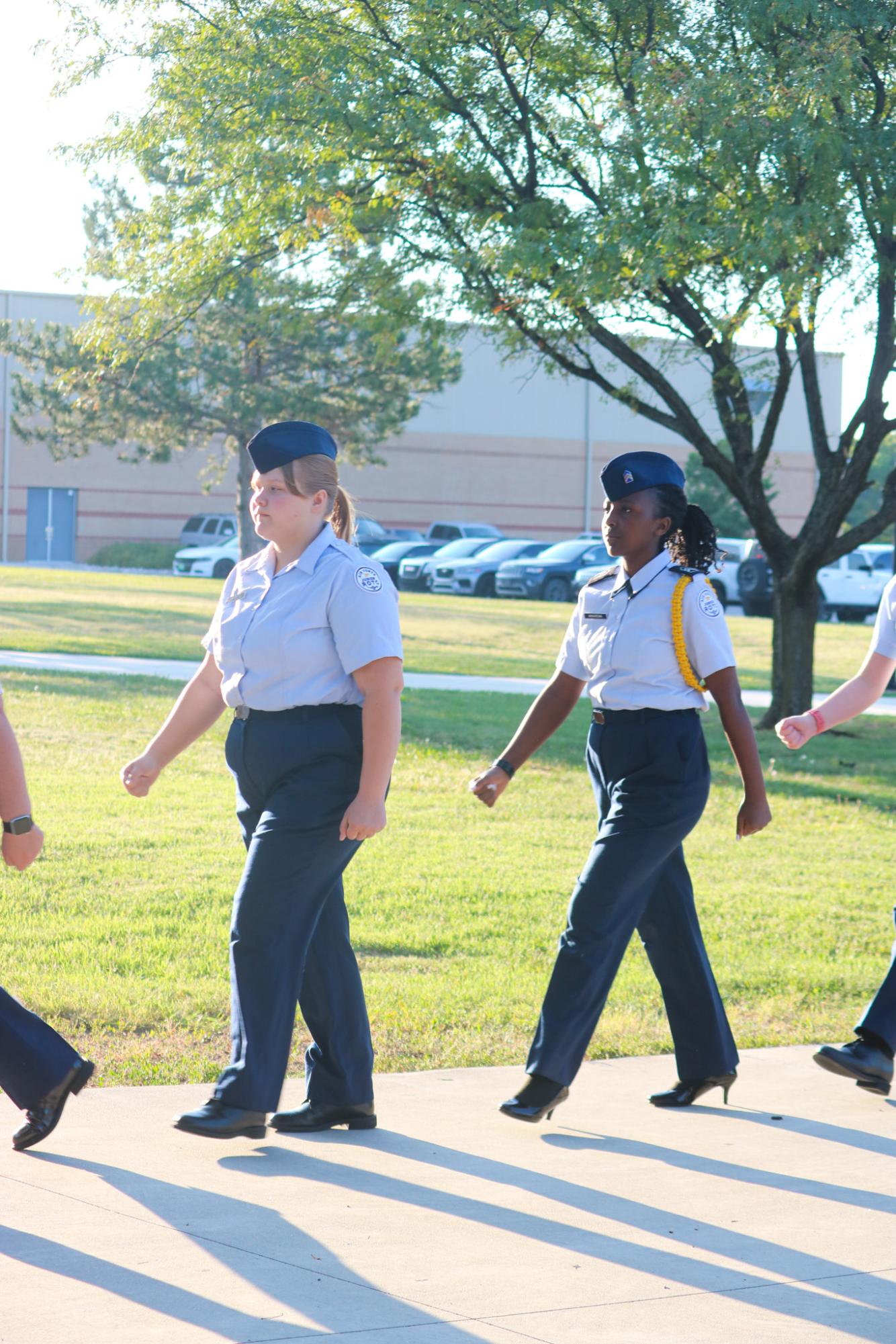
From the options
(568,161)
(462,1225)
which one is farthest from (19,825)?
(568,161)

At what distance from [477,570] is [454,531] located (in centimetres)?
1113

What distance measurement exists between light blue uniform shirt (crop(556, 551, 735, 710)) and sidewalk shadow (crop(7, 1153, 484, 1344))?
180 centimetres

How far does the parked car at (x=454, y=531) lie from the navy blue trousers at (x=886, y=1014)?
47.1m

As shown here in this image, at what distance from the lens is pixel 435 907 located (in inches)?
317

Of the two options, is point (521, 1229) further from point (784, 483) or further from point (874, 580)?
point (784, 483)

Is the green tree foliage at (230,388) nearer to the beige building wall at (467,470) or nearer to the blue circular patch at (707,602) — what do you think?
the beige building wall at (467,470)

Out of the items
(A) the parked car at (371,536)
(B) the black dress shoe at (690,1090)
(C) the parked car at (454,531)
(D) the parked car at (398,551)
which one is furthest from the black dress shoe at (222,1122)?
(C) the parked car at (454,531)

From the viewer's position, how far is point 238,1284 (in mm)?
3602

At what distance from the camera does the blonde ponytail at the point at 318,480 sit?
183 inches

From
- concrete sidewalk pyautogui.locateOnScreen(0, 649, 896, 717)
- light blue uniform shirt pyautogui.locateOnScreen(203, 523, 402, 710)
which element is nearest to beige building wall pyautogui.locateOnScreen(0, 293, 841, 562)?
concrete sidewalk pyautogui.locateOnScreen(0, 649, 896, 717)

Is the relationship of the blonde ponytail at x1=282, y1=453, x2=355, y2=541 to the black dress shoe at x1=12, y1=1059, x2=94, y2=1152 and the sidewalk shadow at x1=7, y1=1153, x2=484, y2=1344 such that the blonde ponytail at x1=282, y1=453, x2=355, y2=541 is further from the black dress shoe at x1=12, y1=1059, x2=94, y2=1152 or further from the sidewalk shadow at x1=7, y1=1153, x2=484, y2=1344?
the sidewalk shadow at x1=7, y1=1153, x2=484, y2=1344

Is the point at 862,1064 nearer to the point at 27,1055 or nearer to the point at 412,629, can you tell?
the point at 27,1055

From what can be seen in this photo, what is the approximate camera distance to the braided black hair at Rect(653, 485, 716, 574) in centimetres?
514

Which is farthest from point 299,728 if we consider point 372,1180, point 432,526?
point 432,526
